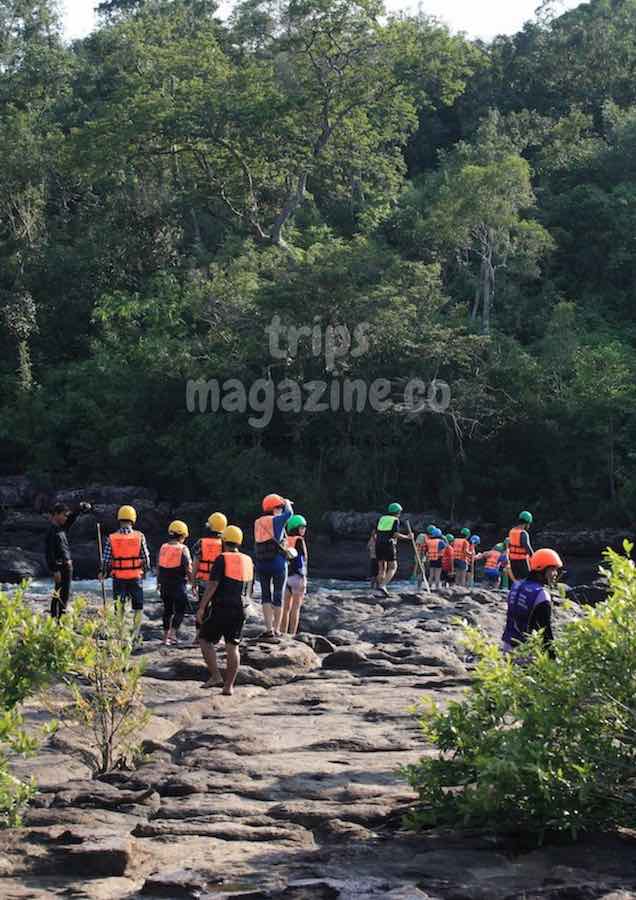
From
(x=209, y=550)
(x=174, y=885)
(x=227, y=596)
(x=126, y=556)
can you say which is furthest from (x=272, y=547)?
(x=174, y=885)

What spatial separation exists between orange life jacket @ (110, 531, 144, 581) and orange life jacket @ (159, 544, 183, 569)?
0.89ft

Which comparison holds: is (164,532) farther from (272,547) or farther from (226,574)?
(226,574)

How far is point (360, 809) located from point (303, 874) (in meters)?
1.12

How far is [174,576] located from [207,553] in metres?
0.76

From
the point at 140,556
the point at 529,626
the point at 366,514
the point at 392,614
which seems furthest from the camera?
the point at 366,514

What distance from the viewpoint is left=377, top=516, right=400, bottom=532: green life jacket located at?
1859 cm

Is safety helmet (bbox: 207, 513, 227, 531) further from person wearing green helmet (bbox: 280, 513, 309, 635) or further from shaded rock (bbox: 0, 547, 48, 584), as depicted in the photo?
shaded rock (bbox: 0, 547, 48, 584)

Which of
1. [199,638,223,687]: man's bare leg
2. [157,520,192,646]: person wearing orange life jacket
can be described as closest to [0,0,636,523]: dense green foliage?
[157,520,192,646]: person wearing orange life jacket

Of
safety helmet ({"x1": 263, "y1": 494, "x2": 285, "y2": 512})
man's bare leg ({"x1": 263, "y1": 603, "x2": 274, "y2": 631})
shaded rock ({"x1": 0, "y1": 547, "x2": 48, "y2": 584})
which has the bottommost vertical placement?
shaded rock ({"x1": 0, "y1": 547, "x2": 48, "y2": 584})

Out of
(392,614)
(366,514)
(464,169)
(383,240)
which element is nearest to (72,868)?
(392,614)

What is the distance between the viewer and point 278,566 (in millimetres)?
13141

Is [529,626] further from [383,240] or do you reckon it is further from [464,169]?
[383,240]

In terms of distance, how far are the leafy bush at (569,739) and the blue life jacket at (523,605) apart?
2.16 metres

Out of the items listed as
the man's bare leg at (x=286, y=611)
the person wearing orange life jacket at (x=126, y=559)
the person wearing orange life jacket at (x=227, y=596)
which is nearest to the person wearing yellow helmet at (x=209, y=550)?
the person wearing orange life jacket at (x=126, y=559)
